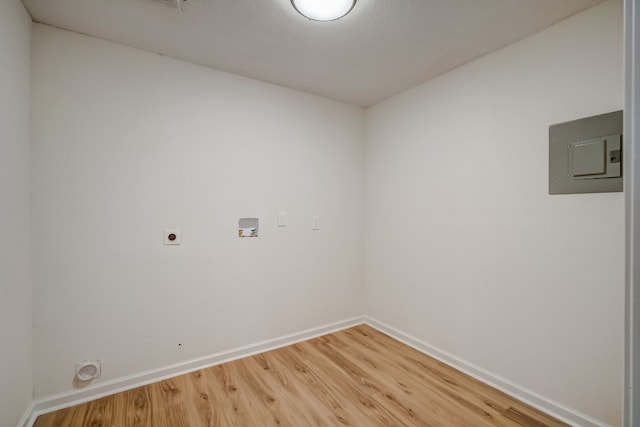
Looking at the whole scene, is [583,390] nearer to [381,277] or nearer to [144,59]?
[381,277]

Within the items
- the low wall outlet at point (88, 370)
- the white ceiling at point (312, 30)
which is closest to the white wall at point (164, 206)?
the low wall outlet at point (88, 370)

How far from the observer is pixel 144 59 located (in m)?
1.93

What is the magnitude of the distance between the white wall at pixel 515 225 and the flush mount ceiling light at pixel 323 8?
1.10m

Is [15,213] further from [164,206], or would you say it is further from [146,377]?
[146,377]

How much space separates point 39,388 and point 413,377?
90.8 inches

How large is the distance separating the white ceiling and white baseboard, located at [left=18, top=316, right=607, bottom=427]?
7.11 feet

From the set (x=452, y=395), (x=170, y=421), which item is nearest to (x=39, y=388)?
(x=170, y=421)

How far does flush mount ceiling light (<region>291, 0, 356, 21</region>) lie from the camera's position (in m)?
1.46

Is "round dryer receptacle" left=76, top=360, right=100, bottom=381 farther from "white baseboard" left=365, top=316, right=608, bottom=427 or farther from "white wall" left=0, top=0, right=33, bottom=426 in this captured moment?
"white baseboard" left=365, top=316, right=608, bottom=427

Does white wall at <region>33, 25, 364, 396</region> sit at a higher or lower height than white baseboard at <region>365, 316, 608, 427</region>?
higher

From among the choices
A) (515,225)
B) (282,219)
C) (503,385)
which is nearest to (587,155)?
(515,225)

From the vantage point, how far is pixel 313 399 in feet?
5.91

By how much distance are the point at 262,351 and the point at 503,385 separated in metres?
1.74

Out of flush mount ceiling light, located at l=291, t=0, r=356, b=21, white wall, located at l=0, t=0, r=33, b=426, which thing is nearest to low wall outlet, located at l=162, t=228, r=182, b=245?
white wall, located at l=0, t=0, r=33, b=426
